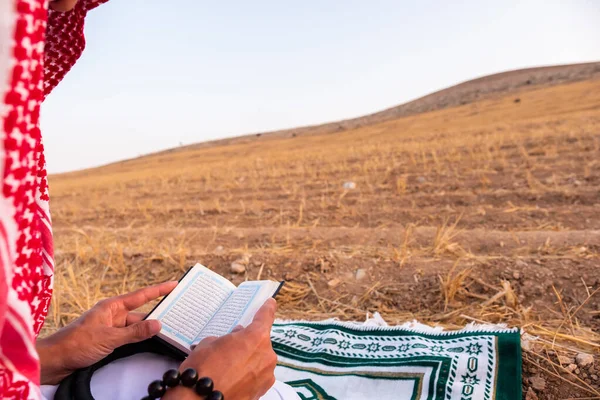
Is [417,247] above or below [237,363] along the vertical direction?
below

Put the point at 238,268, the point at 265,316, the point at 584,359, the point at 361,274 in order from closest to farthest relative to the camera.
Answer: the point at 265,316
the point at 584,359
the point at 361,274
the point at 238,268

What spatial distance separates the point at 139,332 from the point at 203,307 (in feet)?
1.14

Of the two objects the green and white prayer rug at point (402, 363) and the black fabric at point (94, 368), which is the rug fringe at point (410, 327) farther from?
the black fabric at point (94, 368)

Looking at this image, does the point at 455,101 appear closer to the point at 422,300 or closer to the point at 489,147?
the point at 489,147

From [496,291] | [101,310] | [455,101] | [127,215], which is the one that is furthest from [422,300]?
[455,101]

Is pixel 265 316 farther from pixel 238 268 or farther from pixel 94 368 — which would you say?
pixel 238 268

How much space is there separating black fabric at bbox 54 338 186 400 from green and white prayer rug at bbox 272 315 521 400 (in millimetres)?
858

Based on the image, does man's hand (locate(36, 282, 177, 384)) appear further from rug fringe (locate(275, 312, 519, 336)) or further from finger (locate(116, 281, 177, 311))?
rug fringe (locate(275, 312, 519, 336))

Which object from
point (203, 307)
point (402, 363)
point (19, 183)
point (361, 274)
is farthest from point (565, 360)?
point (19, 183)

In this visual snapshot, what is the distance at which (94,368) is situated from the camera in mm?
1460

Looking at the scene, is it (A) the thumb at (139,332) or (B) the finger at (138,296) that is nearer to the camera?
(A) the thumb at (139,332)

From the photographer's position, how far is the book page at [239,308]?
162cm

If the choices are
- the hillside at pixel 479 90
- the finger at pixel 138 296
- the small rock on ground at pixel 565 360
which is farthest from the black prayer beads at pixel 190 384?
the hillside at pixel 479 90

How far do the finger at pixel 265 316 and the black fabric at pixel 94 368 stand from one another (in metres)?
0.32
